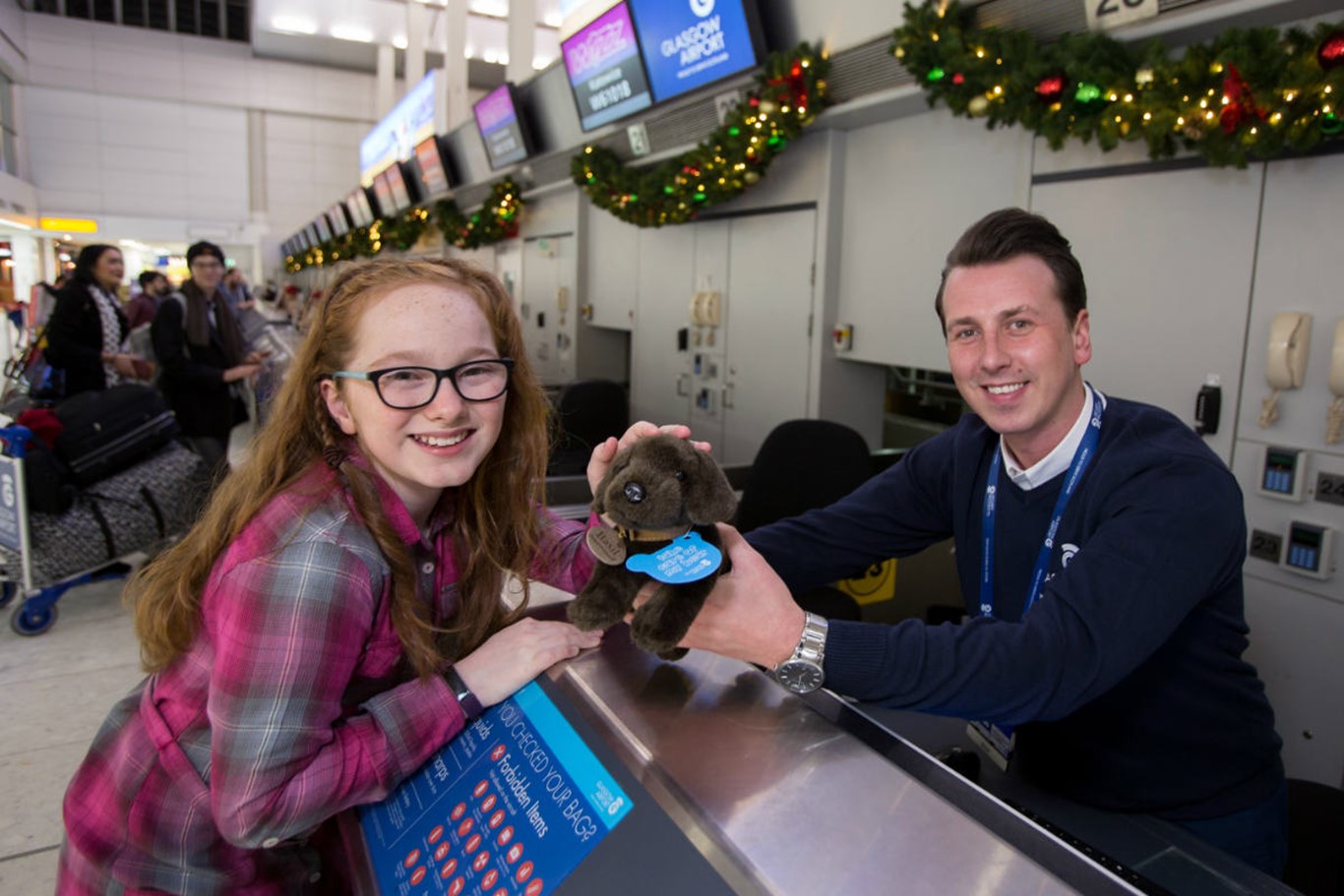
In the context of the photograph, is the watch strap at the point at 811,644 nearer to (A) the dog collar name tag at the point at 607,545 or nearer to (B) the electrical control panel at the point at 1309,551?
(A) the dog collar name tag at the point at 607,545

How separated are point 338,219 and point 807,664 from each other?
20.1 m

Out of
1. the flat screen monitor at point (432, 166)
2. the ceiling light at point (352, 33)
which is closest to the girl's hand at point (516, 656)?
the flat screen monitor at point (432, 166)

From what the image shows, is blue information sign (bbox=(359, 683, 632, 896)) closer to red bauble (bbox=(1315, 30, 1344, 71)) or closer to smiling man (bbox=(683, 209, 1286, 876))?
smiling man (bbox=(683, 209, 1286, 876))

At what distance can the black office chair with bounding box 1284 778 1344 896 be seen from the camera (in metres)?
1.49

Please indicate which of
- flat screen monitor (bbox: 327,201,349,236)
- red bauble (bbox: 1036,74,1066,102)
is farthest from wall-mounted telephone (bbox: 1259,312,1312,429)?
flat screen monitor (bbox: 327,201,349,236)

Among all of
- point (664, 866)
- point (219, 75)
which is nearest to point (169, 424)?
point (664, 866)

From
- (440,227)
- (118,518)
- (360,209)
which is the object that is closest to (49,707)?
(118,518)

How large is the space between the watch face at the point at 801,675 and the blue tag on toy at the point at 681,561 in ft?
0.76

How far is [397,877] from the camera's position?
103cm

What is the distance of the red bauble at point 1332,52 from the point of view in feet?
7.36

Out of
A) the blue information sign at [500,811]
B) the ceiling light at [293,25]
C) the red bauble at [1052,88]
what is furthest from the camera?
the ceiling light at [293,25]

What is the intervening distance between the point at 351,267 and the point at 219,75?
2765 centimetres

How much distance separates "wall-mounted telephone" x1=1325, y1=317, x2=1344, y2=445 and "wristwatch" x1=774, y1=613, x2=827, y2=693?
8.28ft

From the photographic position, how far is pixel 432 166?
1123 cm
